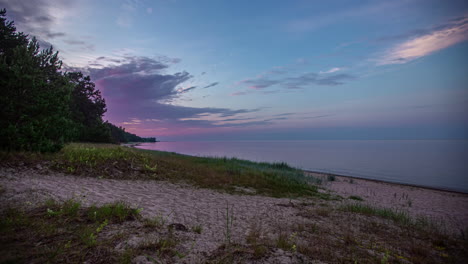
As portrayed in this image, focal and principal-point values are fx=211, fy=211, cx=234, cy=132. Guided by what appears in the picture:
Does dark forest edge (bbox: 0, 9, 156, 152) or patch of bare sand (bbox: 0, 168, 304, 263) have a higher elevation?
dark forest edge (bbox: 0, 9, 156, 152)

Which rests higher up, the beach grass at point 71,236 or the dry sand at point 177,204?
the beach grass at point 71,236

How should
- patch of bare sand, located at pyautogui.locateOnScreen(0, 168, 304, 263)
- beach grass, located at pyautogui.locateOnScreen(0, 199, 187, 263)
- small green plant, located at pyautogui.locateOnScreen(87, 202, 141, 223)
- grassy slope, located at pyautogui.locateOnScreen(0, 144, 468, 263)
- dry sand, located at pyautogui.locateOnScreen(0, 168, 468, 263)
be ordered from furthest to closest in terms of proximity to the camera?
1. patch of bare sand, located at pyautogui.locateOnScreen(0, 168, 304, 263)
2. dry sand, located at pyautogui.locateOnScreen(0, 168, 468, 263)
3. small green plant, located at pyautogui.locateOnScreen(87, 202, 141, 223)
4. grassy slope, located at pyautogui.locateOnScreen(0, 144, 468, 263)
5. beach grass, located at pyautogui.locateOnScreen(0, 199, 187, 263)

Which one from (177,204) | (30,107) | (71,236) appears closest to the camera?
(71,236)

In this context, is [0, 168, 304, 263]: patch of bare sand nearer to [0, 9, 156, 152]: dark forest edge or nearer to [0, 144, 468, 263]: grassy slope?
[0, 144, 468, 263]: grassy slope

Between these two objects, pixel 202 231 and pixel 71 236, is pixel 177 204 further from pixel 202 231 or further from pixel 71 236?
pixel 71 236

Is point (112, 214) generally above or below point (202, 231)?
above

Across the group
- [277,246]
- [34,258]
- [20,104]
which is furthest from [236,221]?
[20,104]

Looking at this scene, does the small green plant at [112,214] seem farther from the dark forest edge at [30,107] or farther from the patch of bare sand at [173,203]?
the dark forest edge at [30,107]

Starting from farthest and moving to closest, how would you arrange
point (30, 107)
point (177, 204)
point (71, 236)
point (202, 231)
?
point (30, 107)
point (177, 204)
point (202, 231)
point (71, 236)

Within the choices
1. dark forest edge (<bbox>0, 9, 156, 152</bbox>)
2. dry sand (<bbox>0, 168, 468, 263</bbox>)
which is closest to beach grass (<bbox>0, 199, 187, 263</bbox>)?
dry sand (<bbox>0, 168, 468, 263</bbox>)

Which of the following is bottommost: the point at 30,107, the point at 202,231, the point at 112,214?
the point at 202,231

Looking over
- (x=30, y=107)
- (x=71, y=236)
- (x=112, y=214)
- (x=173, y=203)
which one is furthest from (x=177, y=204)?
(x=30, y=107)

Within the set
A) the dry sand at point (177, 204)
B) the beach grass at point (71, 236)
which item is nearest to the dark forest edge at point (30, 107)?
the dry sand at point (177, 204)

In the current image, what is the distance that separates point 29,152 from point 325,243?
12592 mm
